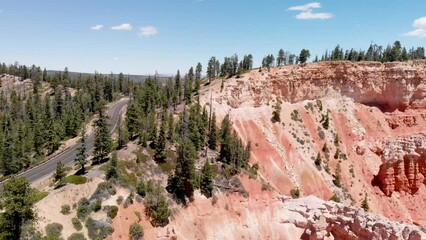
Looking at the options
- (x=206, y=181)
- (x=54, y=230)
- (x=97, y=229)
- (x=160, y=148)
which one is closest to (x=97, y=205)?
(x=97, y=229)

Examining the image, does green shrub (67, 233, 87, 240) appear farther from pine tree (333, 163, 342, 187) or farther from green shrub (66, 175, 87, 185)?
pine tree (333, 163, 342, 187)

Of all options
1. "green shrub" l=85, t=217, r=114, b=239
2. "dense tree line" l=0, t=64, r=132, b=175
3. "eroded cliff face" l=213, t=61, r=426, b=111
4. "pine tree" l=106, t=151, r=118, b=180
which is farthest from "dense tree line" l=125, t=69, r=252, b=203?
"eroded cliff face" l=213, t=61, r=426, b=111

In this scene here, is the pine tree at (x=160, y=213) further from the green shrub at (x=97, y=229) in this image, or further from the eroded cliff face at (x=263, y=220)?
the green shrub at (x=97, y=229)

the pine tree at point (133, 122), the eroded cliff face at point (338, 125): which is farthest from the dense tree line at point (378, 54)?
the pine tree at point (133, 122)

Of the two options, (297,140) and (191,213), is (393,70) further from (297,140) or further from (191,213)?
(191,213)

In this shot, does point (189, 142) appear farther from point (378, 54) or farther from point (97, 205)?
point (378, 54)
